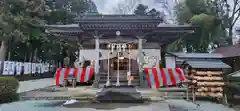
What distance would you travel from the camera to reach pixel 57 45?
81.6 ft

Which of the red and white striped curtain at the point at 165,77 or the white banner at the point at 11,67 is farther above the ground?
the white banner at the point at 11,67

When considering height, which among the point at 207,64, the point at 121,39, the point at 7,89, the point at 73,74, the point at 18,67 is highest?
the point at 121,39

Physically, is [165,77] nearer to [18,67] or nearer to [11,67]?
[11,67]

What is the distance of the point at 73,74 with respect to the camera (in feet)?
41.0

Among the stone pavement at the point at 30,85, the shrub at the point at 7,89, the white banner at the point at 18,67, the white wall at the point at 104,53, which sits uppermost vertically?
the white wall at the point at 104,53

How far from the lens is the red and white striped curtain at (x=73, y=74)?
1248 centimetres

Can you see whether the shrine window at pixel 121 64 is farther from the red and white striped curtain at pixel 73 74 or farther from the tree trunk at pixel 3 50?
the tree trunk at pixel 3 50

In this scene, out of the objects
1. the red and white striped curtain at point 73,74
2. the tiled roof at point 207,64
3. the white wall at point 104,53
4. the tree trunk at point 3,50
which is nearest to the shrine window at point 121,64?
the white wall at point 104,53

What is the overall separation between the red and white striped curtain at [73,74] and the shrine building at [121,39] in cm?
75

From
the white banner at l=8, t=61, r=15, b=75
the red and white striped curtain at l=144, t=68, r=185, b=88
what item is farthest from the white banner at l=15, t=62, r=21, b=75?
the red and white striped curtain at l=144, t=68, r=185, b=88

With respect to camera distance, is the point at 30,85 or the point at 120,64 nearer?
the point at 30,85

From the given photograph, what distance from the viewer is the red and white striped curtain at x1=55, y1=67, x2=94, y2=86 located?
12.5 m

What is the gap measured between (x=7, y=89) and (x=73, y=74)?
217 inches

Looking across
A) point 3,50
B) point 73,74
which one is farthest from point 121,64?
point 3,50
